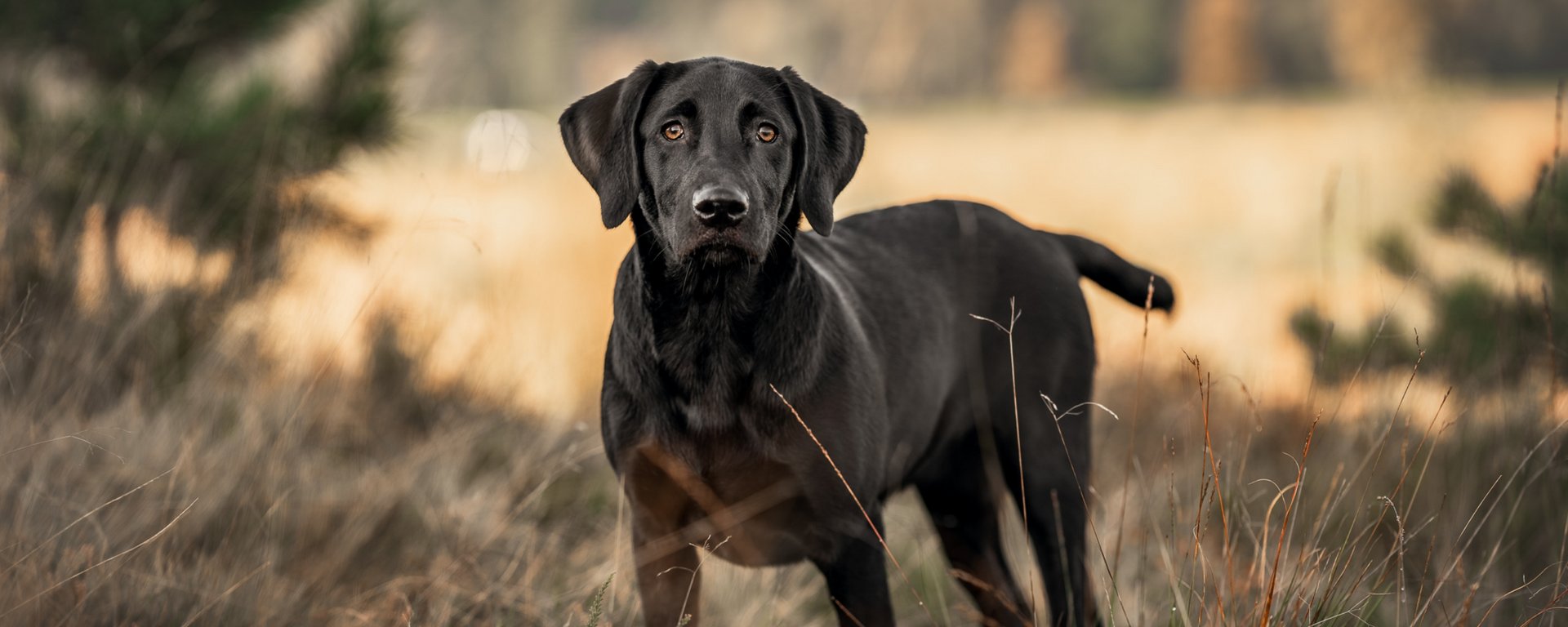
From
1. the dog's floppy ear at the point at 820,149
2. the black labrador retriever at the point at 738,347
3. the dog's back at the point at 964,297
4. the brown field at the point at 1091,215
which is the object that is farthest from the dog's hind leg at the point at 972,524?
the dog's floppy ear at the point at 820,149

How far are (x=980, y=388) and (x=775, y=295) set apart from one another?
36.4 inches

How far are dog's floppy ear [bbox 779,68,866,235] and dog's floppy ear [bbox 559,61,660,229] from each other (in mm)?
334

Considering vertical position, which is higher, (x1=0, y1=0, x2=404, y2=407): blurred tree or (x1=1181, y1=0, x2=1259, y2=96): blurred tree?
(x1=0, y1=0, x2=404, y2=407): blurred tree

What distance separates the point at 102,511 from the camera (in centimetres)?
297

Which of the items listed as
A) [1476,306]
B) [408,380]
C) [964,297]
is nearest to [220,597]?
[964,297]

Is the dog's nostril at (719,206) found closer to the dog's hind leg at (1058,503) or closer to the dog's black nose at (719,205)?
the dog's black nose at (719,205)

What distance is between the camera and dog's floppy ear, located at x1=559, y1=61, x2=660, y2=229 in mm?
2588

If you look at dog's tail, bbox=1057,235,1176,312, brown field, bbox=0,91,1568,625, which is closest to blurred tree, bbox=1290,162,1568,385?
brown field, bbox=0,91,1568,625

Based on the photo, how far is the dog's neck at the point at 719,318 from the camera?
2.61m

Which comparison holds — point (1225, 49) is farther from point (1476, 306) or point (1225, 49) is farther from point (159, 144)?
point (159, 144)

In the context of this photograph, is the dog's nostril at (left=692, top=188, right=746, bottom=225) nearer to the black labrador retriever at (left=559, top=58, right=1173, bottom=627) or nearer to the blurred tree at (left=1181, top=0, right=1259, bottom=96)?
the black labrador retriever at (left=559, top=58, right=1173, bottom=627)

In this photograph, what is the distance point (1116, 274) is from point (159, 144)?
11.0ft

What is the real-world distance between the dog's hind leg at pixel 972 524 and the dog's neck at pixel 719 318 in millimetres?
1056

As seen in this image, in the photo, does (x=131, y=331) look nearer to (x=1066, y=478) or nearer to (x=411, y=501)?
(x=411, y=501)
